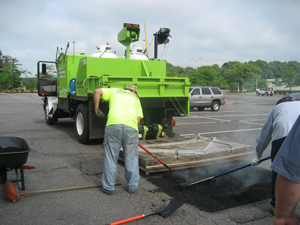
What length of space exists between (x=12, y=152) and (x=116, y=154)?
137cm

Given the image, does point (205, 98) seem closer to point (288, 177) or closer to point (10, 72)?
point (288, 177)

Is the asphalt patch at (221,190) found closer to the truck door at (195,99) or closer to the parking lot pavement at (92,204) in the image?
the parking lot pavement at (92,204)

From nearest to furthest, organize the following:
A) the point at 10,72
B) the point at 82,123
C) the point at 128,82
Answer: the point at 128,82 → the point at 82,123 → the point at 10,72

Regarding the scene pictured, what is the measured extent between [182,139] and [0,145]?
413 cm

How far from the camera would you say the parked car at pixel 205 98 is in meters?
18.5

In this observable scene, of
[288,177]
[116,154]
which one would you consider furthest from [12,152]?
[288,177]

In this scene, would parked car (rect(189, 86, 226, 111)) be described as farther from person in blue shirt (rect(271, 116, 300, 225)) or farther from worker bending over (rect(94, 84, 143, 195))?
person in blue shirt (rect(271, 116, 300, 225))

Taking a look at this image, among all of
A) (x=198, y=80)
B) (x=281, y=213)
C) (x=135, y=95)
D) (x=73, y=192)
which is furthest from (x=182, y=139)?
(x=198, y=80)

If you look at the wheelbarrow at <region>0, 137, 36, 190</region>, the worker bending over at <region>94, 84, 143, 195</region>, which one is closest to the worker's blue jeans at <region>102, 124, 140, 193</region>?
the worker bending over at <region>94, 84, 143, 195</region>

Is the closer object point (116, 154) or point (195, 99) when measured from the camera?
point (116, 154)

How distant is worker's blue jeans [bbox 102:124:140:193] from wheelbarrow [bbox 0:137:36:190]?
1.09 meters

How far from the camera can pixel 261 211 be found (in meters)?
3.43

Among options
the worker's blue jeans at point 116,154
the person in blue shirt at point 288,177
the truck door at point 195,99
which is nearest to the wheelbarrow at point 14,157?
the worker's blue jeans at point 116,154

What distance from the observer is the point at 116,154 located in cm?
407
